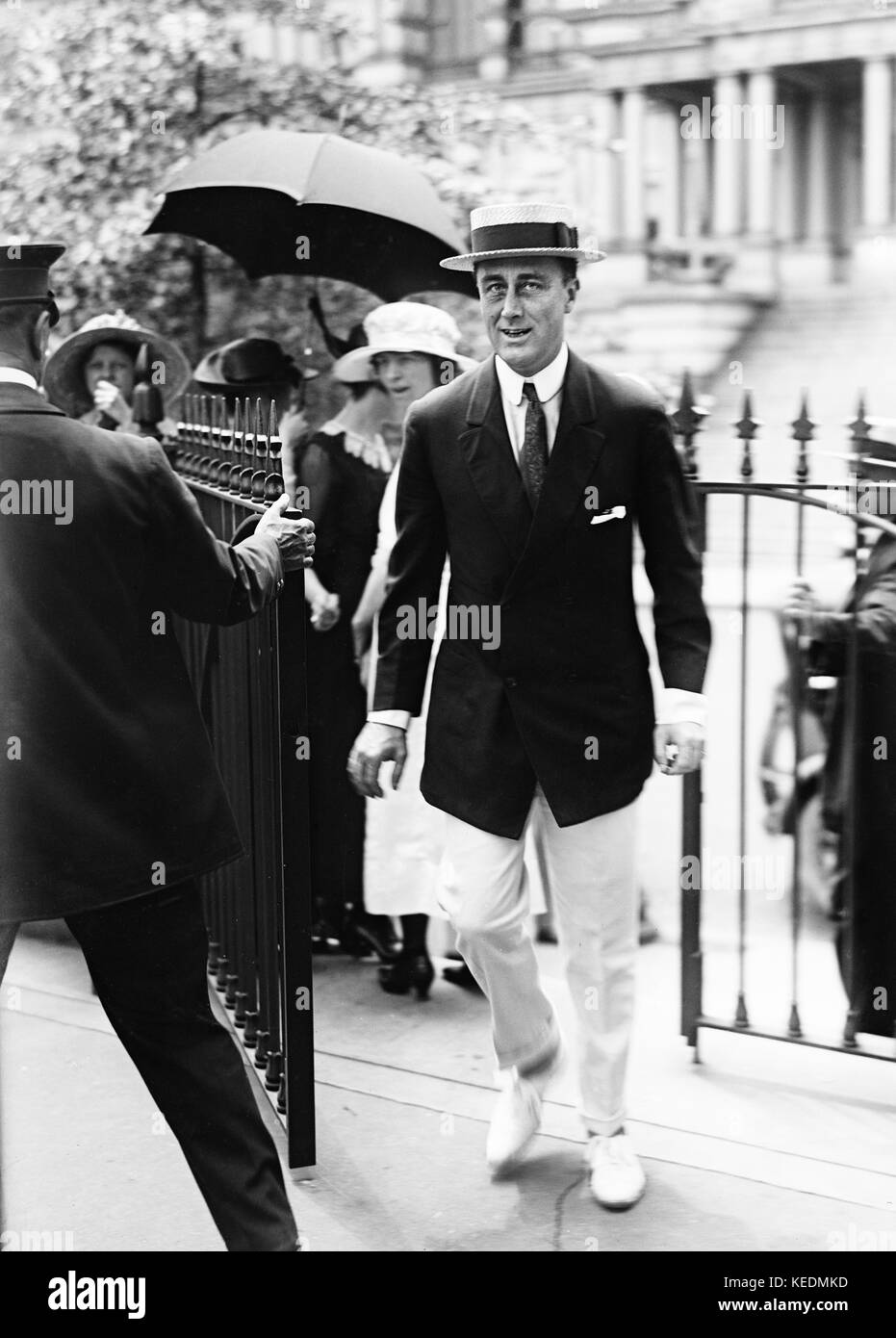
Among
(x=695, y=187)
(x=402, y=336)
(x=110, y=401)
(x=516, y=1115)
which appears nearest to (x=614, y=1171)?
(x=516, y=1115)

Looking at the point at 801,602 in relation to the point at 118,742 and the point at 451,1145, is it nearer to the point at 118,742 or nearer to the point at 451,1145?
the point at 451,1145

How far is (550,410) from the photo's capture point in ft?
12.5

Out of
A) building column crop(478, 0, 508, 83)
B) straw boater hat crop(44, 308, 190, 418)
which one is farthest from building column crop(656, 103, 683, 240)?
straw boater hat crop(44, 308, 190, 418)

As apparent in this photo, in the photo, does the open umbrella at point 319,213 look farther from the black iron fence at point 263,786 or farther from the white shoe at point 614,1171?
the white shoe at point 614,1171

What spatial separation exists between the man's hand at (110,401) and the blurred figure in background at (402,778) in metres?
1.03

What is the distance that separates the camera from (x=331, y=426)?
5.34m

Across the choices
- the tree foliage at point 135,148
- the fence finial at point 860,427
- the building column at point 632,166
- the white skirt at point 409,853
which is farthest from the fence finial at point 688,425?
the building column at point 632,166

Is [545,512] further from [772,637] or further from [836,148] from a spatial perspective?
[836,148]

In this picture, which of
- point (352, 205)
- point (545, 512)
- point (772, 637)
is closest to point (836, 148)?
point (772, 637)

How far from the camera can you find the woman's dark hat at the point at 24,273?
3104 mm

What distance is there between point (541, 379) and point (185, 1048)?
65.3 inches

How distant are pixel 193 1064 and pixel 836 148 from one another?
1110 inches

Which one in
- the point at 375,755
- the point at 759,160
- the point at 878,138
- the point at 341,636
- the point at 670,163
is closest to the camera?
the point at 375,755

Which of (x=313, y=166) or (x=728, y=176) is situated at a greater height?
(x=728, y=176)
